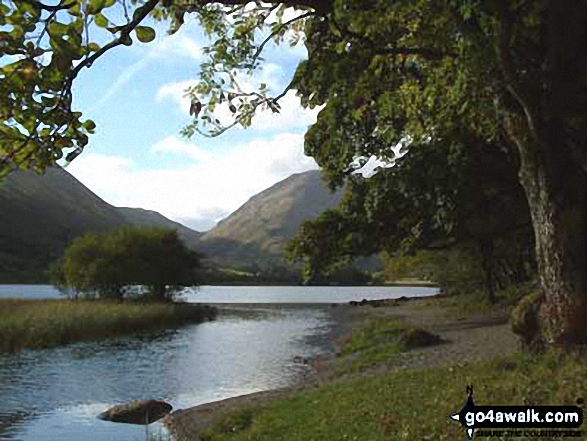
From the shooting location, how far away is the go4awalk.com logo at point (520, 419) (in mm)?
9578

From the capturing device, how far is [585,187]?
13047 mm

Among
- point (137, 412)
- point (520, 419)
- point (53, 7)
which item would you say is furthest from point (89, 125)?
point (137, 412)

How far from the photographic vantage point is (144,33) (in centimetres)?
630

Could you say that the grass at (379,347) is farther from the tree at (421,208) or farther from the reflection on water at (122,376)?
the tree at (421,208)

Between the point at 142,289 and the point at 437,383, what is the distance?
76920 millimetres

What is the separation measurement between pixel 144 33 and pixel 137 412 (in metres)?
18.3

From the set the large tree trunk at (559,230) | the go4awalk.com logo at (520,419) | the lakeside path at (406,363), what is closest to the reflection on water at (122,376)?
the lakeside path at (406,363)

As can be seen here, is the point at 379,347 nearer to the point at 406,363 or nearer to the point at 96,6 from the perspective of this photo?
the point at 406,363

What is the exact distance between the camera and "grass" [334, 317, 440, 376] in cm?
2713

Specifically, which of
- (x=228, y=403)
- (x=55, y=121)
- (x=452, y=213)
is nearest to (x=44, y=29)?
(x=55, y=121)

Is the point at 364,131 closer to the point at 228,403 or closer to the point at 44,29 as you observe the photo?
the point at 228,403

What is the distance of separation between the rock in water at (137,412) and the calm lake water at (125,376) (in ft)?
2.05

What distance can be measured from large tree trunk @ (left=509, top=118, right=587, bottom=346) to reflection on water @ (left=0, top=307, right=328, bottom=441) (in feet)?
41.4

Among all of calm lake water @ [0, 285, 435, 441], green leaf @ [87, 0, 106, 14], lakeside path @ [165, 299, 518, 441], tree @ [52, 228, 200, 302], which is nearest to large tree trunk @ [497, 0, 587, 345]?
lakeside path @ [165, 299, 518, 441]
